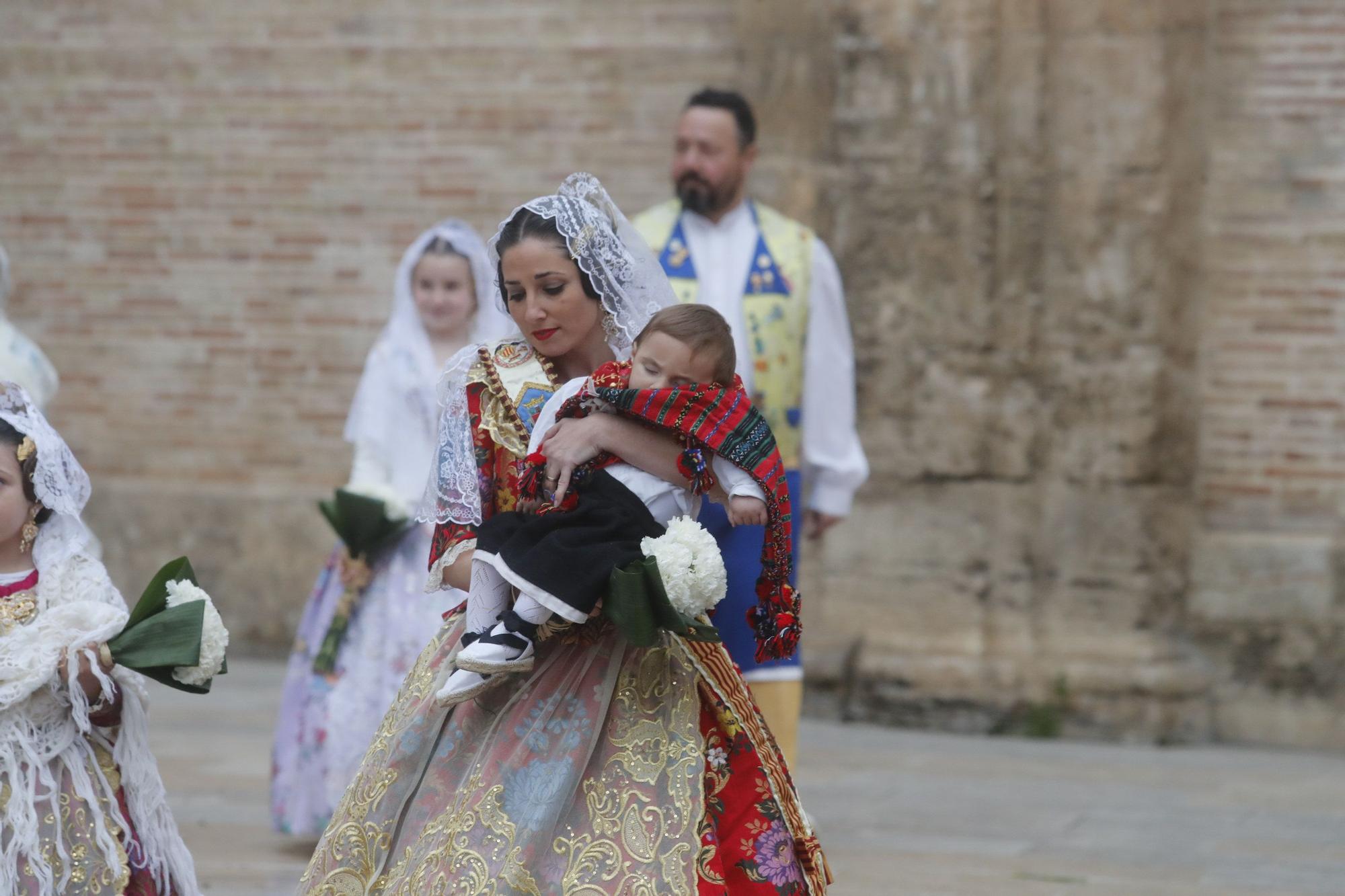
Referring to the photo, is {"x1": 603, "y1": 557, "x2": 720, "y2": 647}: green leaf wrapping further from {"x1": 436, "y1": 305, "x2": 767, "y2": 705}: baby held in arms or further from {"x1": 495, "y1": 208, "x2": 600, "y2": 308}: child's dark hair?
{"x1": 495, "y1": 208, "x2": 600, "y2": 308}: child's dark hair

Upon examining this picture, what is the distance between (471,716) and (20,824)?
38.1 inches

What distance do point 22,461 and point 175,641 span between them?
50 cm

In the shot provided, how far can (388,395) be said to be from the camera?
238 inches

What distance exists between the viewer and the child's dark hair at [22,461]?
3.97 m

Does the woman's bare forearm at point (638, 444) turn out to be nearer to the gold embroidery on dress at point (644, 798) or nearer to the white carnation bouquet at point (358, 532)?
the gold embroidery on dress at point (644, 798)

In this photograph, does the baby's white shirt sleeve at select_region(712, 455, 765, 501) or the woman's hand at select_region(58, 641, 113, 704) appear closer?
the baby's white shirt sleeve at select_region(712, 455, 765, 501)

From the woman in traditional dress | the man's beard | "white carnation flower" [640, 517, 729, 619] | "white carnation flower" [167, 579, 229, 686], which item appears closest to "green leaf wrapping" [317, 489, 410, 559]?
the man's beard

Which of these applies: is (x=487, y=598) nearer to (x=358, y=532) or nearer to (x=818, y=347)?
(x=358, y=532)

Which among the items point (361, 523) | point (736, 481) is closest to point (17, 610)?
point (736, 481)

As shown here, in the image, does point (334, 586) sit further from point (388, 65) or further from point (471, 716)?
point (388, 65)

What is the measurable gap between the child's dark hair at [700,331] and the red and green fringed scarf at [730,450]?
0.04m

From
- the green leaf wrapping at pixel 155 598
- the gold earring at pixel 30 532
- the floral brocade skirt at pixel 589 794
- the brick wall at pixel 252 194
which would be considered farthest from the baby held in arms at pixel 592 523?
the brick wall at pixel 252 194

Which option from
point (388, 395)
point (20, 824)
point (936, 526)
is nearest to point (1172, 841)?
point (936, 526)

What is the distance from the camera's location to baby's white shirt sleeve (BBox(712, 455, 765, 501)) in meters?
3.37
